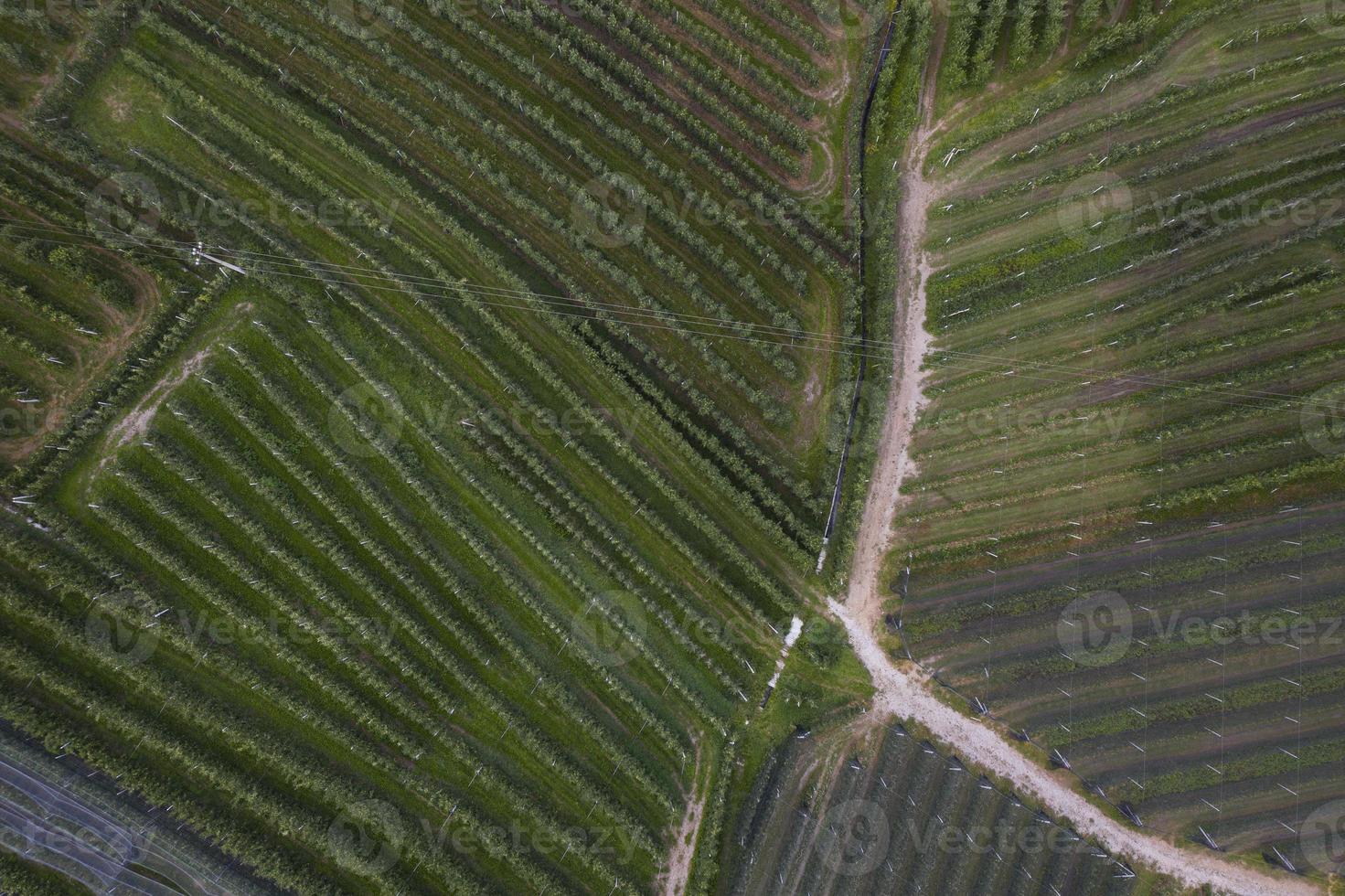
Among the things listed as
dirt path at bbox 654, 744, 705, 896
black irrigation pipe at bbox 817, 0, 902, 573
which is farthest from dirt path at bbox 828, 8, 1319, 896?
dirt path at bbox 654, 744, 705, 896

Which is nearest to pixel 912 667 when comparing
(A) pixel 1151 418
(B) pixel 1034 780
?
(B) pixel 1034 780

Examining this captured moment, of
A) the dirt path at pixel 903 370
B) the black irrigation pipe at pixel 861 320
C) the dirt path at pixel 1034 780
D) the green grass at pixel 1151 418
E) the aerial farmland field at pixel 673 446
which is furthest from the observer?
the black irrigation pipe at pixel 861 320

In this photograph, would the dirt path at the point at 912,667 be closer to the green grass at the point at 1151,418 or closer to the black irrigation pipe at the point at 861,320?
the green grass at the point at 1151,418

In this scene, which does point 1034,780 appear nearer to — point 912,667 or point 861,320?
point 912,667

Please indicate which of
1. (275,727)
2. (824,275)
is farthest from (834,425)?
(275,727)

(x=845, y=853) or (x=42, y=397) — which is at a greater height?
(x=42, y=397)

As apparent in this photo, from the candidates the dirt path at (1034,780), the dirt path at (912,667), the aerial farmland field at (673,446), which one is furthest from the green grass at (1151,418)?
the dirt path at (1034,780)

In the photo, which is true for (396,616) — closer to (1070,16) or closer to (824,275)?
(824,275)
